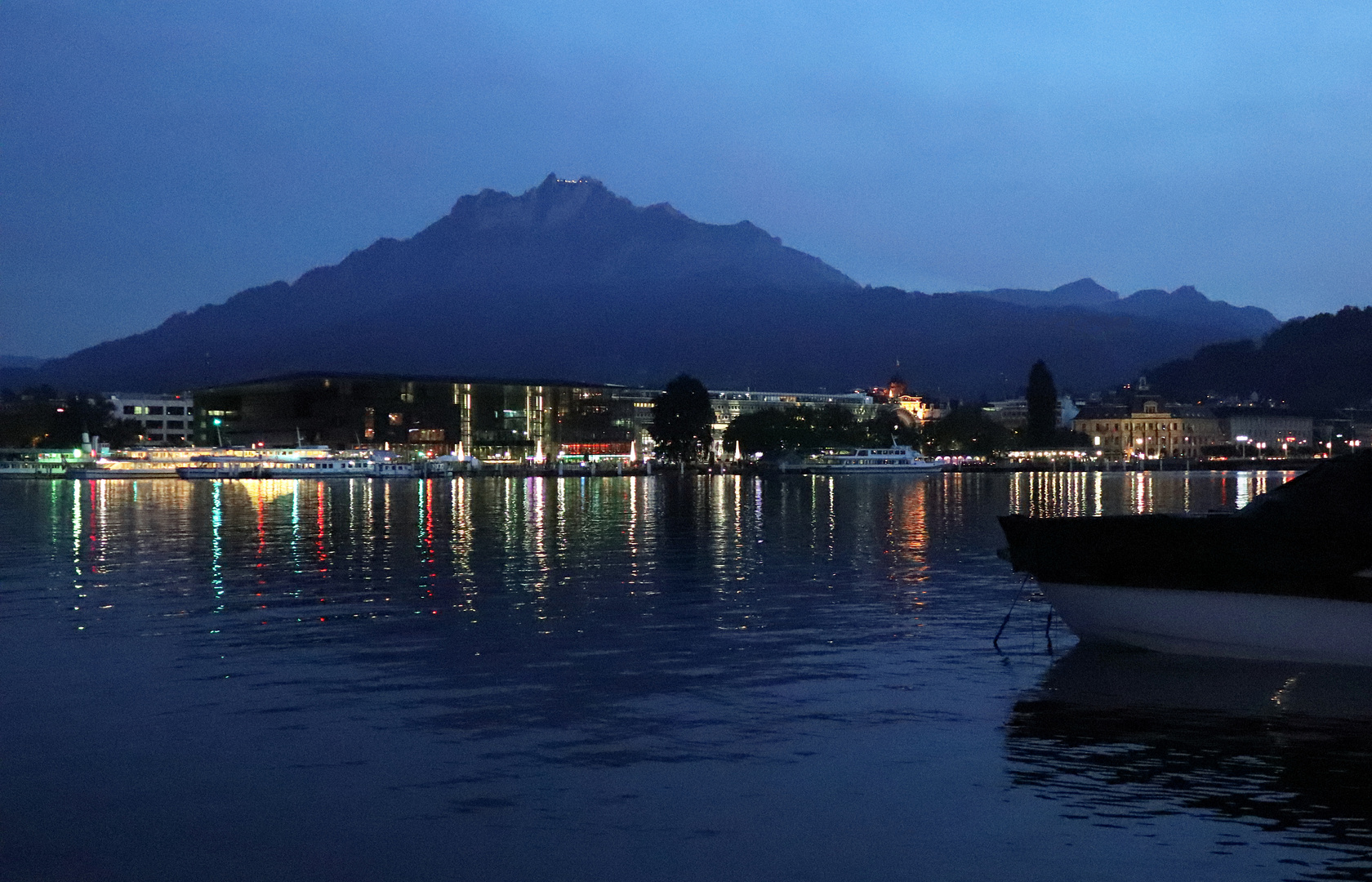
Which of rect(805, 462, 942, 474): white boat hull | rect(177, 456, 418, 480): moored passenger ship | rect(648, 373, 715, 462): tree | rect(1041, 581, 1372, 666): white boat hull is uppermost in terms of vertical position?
rect(648, 373, 715, 462): tree

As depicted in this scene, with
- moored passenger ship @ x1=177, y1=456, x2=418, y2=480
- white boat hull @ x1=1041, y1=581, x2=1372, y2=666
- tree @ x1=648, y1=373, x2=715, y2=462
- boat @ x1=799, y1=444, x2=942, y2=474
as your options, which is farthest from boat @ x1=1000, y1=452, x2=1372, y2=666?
tree @ x1=648, y1=373, x2=715, y2=462

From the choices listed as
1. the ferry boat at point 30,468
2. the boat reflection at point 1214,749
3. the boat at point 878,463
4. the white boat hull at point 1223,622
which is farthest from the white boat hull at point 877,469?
the boat reflection at point 1214,749

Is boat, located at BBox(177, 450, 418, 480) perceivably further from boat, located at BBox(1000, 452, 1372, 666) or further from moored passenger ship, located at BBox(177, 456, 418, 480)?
boat, located at BBox(1000, 452, 1372, 666)

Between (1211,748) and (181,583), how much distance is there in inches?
791

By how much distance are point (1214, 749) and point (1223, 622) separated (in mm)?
4017

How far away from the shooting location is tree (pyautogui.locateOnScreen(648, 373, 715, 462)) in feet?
559

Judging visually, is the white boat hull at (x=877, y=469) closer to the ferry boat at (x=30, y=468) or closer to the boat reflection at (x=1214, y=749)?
the ferry boat at (x=30, y=468)

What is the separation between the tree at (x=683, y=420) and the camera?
17050cm

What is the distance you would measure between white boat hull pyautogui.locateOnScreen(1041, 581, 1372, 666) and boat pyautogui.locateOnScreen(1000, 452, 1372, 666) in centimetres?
1

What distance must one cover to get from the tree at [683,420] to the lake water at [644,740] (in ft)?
471

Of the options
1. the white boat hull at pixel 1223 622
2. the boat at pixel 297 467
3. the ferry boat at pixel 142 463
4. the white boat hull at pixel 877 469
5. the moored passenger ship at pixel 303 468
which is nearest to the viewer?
the white boat hull at pixel 1223 622

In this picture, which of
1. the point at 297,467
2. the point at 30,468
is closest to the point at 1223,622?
the point at 297,467

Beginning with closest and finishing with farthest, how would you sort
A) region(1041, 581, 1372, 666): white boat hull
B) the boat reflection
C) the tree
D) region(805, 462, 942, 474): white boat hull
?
1. the boat reflection
2. region(1041, 581, 1372, 666): white boat hull
3. region(805, 462, 942, 474): white boat hull
4. the tree

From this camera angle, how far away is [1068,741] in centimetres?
1277
